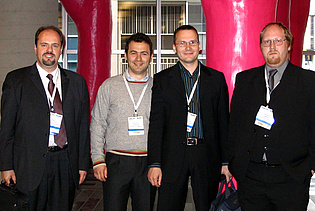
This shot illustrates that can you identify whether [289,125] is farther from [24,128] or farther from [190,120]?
[24,128]

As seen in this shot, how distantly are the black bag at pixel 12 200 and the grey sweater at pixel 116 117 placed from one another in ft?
1.82

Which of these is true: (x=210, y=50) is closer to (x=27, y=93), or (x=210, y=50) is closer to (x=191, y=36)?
(x=191, y=36)

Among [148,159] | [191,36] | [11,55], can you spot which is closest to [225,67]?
[191,36]

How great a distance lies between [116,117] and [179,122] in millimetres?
509

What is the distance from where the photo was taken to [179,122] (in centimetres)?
234

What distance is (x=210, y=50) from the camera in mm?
2982

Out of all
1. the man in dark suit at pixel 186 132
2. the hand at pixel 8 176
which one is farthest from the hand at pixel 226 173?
the hand at pixel 8 176

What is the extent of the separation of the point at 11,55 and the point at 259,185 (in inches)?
260

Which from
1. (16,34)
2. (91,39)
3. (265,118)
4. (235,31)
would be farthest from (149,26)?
(265,118)

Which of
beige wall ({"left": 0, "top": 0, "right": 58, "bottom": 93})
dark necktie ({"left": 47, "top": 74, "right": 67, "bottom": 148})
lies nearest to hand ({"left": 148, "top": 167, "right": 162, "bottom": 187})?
dark necktie ({"left": 47, "top": 74, "right": 67, "bottom": 148})

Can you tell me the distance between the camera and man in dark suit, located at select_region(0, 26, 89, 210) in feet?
7.72

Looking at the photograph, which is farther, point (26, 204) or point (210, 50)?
point (210, 50)

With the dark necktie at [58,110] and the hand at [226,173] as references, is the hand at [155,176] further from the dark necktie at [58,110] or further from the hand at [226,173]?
the dark necktie at [58,110]

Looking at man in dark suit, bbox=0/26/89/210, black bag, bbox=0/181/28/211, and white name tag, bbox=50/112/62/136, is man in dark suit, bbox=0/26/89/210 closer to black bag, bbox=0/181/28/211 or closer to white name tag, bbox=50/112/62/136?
white name tag, bbox=50/112/62/136
